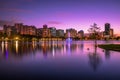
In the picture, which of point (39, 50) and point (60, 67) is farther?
point (39, 50)

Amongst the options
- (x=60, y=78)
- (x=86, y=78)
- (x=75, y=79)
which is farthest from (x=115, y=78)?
(x=60, y=78)

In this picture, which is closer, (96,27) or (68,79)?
(68,79)

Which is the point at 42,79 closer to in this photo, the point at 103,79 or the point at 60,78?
the point at 60,78

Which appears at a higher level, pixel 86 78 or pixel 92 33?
pixel 92 33

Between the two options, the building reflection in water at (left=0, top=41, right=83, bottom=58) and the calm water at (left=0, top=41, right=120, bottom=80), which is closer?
the calm water at (left=0, top=41, right=120, bottom=80)

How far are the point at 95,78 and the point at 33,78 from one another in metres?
4.64

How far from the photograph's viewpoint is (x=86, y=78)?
1316 cm

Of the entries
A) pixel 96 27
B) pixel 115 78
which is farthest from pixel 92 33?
pixel 115 78

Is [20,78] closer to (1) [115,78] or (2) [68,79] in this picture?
(2) [68,79]

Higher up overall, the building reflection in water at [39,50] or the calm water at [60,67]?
the calm water at [60,67]

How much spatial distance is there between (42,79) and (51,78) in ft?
2.43

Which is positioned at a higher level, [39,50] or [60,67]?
[60,67]

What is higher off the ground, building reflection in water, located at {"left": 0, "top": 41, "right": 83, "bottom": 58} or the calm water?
the calm water

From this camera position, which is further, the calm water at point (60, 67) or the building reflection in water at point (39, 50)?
the building reflection in water at point (39, 50)
